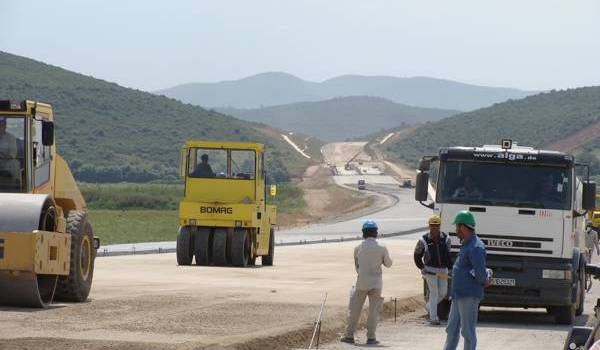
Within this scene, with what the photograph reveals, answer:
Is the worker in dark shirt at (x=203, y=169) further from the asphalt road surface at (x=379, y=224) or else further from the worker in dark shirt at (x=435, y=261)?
the asphalt road surface at (x=379, y=224)

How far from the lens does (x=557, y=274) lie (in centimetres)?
2361

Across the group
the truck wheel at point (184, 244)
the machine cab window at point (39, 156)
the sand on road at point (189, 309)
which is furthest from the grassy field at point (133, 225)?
the machine cab window at point (39, 156)

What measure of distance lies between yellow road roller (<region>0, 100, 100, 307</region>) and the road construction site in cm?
39

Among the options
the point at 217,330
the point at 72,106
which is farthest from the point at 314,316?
the point at 72,106

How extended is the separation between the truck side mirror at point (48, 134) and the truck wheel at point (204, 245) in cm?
1613

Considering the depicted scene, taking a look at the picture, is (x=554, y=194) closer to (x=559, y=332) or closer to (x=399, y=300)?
(x=559, y=332)

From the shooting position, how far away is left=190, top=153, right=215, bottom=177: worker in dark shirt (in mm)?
38656

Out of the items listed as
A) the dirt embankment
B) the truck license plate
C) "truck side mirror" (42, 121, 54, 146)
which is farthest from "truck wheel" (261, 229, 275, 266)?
the dirt embankment

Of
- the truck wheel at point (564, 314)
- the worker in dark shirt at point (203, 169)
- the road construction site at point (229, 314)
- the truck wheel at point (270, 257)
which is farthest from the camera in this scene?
the truck wheel at point (270, 257)

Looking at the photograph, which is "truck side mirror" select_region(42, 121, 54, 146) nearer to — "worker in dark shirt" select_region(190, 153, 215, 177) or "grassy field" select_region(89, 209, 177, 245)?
"worker in dark shirt" select_region(190, 153, 215, 177)

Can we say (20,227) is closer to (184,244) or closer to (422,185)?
(422,185)

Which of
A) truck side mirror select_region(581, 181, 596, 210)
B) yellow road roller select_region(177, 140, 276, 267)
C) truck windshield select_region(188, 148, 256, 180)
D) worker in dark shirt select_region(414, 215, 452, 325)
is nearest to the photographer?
worker in dark shirt select_region(414, 215, 452, 325)

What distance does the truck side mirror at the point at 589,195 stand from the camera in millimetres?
23469

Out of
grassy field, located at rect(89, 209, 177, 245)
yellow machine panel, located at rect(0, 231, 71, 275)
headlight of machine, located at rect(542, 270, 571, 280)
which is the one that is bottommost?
grassy field, located at rect(89, 209, 177, 245)
